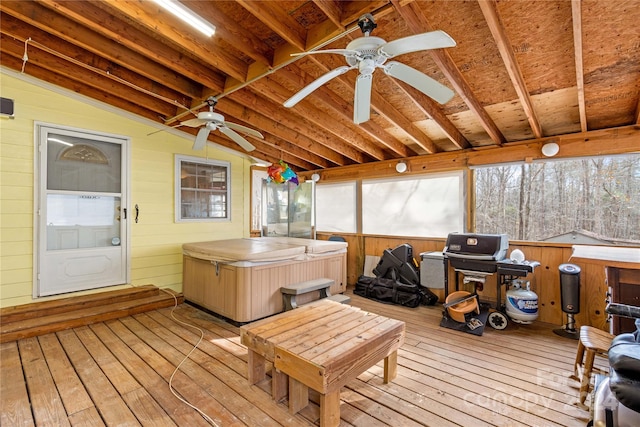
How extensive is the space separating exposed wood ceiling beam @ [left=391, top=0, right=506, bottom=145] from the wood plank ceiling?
0.01m

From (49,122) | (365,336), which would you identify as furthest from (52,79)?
(365,336)

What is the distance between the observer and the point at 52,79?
12.3ft

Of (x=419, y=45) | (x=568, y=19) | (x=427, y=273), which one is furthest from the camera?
(x=427, y=273)

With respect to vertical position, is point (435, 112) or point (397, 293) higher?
point (435, 112)

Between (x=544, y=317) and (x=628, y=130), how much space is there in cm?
239

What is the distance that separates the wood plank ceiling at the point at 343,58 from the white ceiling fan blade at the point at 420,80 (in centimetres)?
36

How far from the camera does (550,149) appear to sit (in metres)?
3.59

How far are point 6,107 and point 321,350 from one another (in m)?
4.52

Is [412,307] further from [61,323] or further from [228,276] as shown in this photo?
[61,323]

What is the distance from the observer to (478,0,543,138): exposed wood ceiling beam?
1.94 meters

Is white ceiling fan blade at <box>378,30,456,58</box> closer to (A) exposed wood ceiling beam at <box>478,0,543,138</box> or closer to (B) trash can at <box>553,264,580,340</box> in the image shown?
(A) exposed wood ceiling beam at <box>478,0,543,138</box>

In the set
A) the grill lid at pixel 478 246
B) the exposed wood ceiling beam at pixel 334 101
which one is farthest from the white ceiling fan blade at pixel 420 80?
the grill lid at pixel 478 246

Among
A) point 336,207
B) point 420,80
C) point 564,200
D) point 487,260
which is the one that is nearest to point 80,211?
point 336,207

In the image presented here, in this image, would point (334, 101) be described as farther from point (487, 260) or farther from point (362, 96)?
point (487, 260)
